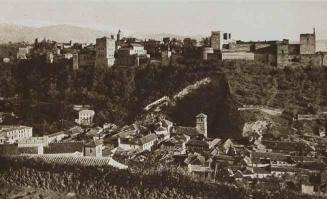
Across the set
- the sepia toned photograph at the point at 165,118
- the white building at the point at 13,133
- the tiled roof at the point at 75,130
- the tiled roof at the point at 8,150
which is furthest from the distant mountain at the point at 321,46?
the tiled roof at the point at 8,150

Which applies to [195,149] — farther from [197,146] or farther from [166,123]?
[166,123]

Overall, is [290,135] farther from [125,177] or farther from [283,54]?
[125,177]

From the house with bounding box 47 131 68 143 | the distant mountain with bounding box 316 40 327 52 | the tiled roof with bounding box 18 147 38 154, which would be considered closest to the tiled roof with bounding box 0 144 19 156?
the tiled roof with bounding box 18 147 38 154

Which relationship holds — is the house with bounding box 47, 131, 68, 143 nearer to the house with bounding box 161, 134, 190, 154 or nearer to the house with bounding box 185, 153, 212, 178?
the house with bounding box 161, 134, 190, 154

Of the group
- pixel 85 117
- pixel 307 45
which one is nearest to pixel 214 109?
pixel 85 117

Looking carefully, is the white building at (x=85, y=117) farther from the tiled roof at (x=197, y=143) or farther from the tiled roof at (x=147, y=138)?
the tiled roof at (x=197, y=143)
